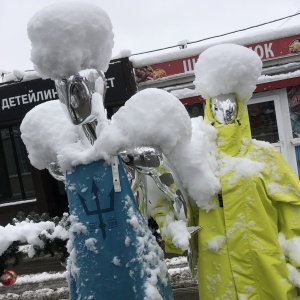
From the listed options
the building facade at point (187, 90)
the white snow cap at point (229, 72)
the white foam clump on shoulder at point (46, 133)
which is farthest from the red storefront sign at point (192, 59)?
the white foam clump on shoulder at point (46, 133)

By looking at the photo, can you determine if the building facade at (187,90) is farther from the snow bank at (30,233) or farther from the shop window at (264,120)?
the snow bank at (30,233)

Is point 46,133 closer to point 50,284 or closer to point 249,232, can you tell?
point 249,232

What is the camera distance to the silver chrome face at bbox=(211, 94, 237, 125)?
2254 mm

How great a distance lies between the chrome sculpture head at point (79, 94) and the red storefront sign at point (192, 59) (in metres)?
5.84

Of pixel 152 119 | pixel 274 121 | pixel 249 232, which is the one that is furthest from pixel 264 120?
pixel 152 119

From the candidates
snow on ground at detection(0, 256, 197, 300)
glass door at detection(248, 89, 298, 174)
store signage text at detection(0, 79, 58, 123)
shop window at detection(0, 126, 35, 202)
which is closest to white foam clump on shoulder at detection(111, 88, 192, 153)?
snow on ground at detection(0, 256, 197, 300)

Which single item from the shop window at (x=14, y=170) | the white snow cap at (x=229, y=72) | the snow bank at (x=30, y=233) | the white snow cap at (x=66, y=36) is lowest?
the shop window at (x=14, y=170)

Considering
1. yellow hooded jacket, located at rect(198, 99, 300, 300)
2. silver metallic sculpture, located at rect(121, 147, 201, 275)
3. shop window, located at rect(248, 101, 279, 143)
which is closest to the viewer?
silver metallic sculpture, located at rect(121, 147, 201, 275)

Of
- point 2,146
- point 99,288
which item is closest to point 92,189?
point 99,288

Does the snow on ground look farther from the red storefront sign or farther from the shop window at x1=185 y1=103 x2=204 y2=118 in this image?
the red storefront sign

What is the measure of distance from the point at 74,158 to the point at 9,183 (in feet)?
25.7

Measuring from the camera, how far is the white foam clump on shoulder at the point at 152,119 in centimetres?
169

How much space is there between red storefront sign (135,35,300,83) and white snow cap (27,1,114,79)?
5818 mm

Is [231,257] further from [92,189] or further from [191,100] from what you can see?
[191,100]
